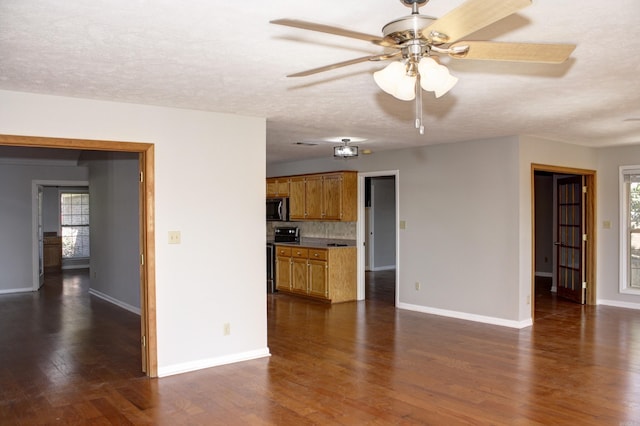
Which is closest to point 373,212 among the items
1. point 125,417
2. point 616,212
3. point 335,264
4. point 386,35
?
point 335,264

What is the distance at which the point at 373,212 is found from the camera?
12016mm

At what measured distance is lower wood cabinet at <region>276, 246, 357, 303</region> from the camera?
775cm

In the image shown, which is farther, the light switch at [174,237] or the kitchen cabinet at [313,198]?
the kitchen cabinet at [313,198]

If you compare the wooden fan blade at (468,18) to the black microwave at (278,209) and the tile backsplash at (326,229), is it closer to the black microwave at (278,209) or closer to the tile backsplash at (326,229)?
the tile backsplash at (326,229)

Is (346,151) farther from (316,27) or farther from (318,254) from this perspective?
(316,27)

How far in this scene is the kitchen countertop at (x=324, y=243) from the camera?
8.11 meters

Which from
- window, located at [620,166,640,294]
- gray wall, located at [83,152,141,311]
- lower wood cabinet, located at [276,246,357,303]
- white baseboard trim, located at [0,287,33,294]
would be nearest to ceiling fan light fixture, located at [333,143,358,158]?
lower wood cabinet, located at [276,246,357,303]

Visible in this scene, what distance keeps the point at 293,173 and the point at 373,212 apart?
11.3 feet

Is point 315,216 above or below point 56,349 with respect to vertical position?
above

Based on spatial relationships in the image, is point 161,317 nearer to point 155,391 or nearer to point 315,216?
point 155,391

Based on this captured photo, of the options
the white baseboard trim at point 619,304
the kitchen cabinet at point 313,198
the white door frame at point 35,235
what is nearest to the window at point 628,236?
the white baseboard trim at point 619,304

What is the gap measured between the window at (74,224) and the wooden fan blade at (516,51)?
41.5ft

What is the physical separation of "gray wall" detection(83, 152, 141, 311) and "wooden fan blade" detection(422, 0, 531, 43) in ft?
18.8

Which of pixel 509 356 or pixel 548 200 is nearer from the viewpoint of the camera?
pixel 509 356
